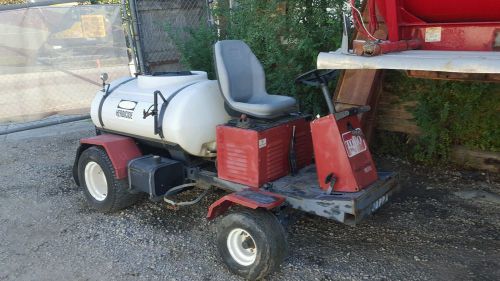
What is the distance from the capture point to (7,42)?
6898 mm

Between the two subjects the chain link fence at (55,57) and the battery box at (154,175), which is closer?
the battery box at (154,175)

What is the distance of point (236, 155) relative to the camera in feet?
11.9

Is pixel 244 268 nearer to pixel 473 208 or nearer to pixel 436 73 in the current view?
pixel 436 73

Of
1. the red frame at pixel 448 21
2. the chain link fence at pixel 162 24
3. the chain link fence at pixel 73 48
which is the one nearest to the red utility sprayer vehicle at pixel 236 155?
the red frame at pixel 448 21

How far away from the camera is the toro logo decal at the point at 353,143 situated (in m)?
3.31

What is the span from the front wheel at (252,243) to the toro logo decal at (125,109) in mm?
1471

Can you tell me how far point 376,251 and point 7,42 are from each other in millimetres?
5978

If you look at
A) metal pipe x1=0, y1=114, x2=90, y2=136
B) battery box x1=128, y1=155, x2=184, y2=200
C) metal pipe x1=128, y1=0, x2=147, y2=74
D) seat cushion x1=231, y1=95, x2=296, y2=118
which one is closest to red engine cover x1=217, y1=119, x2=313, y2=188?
seat cushion x1=231, y1=95, x2=296, y2=118

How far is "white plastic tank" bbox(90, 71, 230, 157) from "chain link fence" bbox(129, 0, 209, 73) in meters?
2.86

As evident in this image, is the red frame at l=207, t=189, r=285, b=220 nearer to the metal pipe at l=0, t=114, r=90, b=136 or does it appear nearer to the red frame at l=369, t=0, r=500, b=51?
the red frame at l=369, t=0, r=500, b=51

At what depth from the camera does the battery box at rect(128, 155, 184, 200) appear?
3.91 meters

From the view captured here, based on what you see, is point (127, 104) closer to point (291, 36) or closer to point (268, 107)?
point (268, 107)

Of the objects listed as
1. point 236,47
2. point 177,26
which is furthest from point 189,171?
point 177,26

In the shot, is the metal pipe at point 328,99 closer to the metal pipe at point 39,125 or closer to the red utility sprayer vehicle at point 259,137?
the red utility sprayer vehicle at point 259,137
